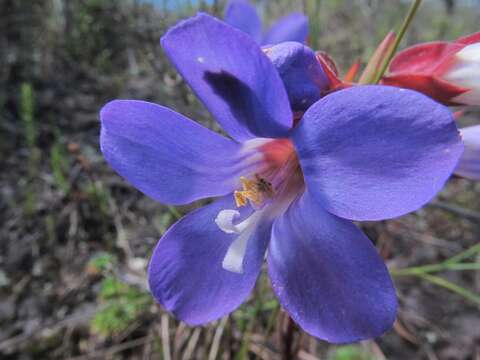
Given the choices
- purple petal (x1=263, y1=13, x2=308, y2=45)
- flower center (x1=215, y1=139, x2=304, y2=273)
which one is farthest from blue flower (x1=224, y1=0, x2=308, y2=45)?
flower center (x1=215, y1=139, x2=304, y2=273)

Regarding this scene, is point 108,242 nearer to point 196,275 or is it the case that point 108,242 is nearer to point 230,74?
point 196,275

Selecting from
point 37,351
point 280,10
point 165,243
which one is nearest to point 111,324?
point 37,351

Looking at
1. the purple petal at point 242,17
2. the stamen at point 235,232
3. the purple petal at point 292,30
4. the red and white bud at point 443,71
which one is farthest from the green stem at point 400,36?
the purple petal at point 242,17

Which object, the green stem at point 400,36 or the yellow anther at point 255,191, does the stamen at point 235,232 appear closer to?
the yellow anther at point 255,191

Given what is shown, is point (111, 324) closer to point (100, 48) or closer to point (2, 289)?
point (2, 289)

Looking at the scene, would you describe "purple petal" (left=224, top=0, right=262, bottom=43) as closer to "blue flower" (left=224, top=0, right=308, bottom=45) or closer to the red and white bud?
"blue flower" (left=224, top=0, right=308, bottom=45)
